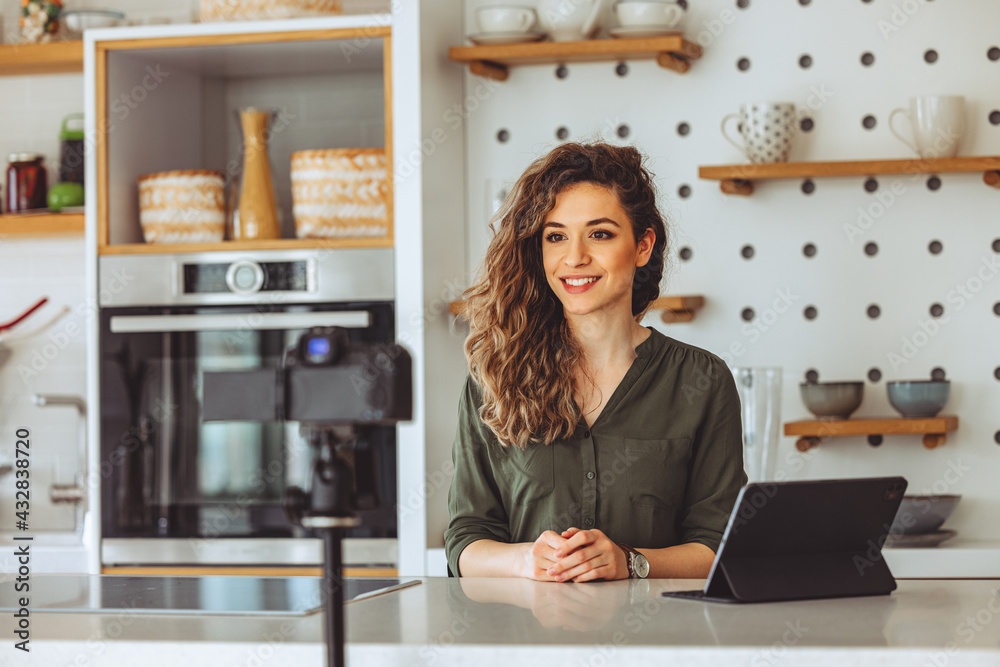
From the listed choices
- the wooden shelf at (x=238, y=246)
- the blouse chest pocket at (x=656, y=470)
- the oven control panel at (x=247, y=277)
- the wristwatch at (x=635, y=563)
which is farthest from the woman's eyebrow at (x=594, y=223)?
the oven control panel at (x=247, y=277)

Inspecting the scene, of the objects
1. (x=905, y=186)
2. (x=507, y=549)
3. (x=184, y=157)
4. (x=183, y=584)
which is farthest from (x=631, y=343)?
(x=184, y=157)

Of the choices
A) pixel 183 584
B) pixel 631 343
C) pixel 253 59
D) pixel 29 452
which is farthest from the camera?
pixel 29 452

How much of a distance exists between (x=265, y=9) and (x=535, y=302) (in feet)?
4.19

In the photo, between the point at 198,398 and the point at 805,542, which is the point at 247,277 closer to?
the point at 198,398

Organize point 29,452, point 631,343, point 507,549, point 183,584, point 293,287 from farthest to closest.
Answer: point 29,452 → point 293,287 → point 631,343 → point 507,549 → point 183,584

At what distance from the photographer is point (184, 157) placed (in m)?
3.05

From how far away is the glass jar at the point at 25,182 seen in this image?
9.94 ft

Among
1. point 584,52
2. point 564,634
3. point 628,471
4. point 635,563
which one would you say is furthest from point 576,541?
point 584,52

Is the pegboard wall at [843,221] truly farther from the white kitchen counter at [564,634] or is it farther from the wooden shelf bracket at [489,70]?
the white kitchen counter at [564,634]

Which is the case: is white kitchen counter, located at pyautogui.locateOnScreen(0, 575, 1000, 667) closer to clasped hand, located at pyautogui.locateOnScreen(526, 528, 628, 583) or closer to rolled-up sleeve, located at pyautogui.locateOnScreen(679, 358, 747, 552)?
clasped hand, located at pyautogui.locateOnScreen(526, 528, 628, 583)

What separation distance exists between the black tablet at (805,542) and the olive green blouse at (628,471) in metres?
0.51

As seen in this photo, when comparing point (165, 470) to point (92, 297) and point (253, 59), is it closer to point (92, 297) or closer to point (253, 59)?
point (92, 297)

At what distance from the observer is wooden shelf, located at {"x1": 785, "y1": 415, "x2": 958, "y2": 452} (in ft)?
8.48

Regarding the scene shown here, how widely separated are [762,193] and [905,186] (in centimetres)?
36
